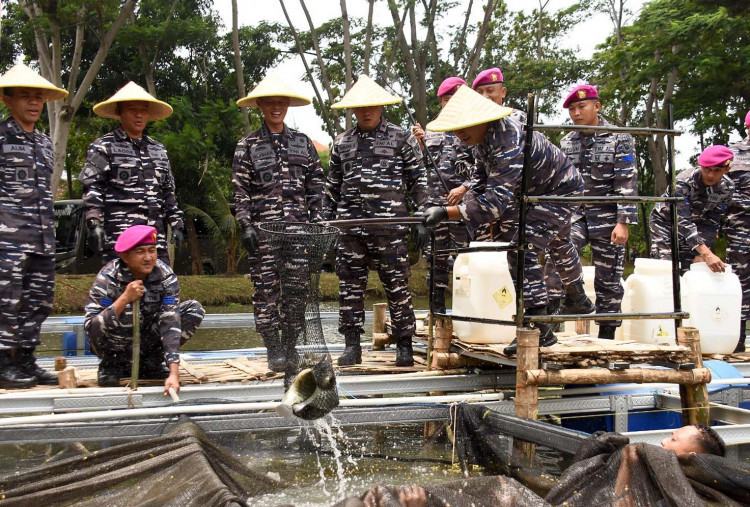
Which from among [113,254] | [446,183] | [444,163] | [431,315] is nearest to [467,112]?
[431,315]

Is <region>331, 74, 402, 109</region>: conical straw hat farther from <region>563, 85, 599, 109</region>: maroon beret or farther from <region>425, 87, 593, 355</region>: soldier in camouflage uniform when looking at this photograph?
<region>563, 85, 599, 109</region>: maroon beret

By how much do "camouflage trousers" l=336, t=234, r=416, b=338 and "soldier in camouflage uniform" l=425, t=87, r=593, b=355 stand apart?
38.4 inches

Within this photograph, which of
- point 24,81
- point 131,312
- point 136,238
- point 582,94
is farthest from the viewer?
point 582,94

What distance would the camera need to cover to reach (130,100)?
204 inches

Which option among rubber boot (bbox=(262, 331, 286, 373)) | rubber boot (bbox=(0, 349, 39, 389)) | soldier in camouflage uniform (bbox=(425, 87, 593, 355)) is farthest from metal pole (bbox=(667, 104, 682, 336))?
rubber boot (bbox=(0, 349, 39, 389))

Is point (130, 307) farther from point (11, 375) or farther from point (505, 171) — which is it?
point (505, 171)

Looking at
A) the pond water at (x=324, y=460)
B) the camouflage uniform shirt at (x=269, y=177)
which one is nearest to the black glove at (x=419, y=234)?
the camouflage uniform shirt at (x=269, y=177)

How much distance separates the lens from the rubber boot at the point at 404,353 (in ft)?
17.5

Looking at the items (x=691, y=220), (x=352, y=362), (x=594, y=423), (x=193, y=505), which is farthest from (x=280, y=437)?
(x=691, y=220)

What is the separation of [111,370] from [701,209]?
195 inches

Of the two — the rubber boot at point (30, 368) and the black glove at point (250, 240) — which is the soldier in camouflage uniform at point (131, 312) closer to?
the rubber boot at point (30, 368)

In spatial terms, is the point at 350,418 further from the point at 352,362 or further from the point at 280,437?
the point at 352,362

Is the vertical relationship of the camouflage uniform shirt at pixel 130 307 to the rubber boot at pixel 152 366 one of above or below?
above

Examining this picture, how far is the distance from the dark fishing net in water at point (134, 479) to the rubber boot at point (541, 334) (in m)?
1.87
